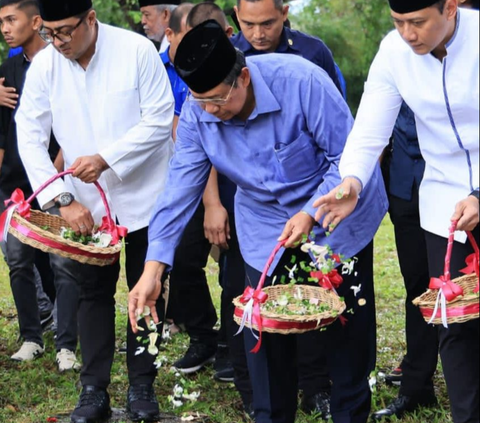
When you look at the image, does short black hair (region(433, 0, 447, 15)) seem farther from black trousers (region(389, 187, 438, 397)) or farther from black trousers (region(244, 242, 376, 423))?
black trousers (region(389, 187, 438, 397))

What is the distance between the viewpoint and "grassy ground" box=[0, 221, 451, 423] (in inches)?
224

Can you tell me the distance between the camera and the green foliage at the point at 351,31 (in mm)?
16984

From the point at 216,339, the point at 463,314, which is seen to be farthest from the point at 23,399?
the point at 463,314

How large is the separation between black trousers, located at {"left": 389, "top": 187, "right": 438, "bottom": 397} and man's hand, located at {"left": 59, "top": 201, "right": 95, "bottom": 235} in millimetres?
1595

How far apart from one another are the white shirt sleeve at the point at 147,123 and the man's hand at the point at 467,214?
2.17 meters

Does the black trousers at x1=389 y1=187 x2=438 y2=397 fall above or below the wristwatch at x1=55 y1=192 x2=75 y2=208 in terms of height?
below

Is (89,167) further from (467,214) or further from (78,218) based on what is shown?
(467,214)

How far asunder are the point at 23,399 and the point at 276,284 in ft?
6.95

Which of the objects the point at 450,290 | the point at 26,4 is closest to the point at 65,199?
the point at 26,4

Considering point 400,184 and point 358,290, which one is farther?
point 400,184

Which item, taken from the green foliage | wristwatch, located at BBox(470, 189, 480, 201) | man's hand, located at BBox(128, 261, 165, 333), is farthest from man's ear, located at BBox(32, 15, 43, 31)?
the green foliage

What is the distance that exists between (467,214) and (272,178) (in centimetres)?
103

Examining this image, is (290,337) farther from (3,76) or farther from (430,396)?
(3,76)

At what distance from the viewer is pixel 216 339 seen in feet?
21.7
